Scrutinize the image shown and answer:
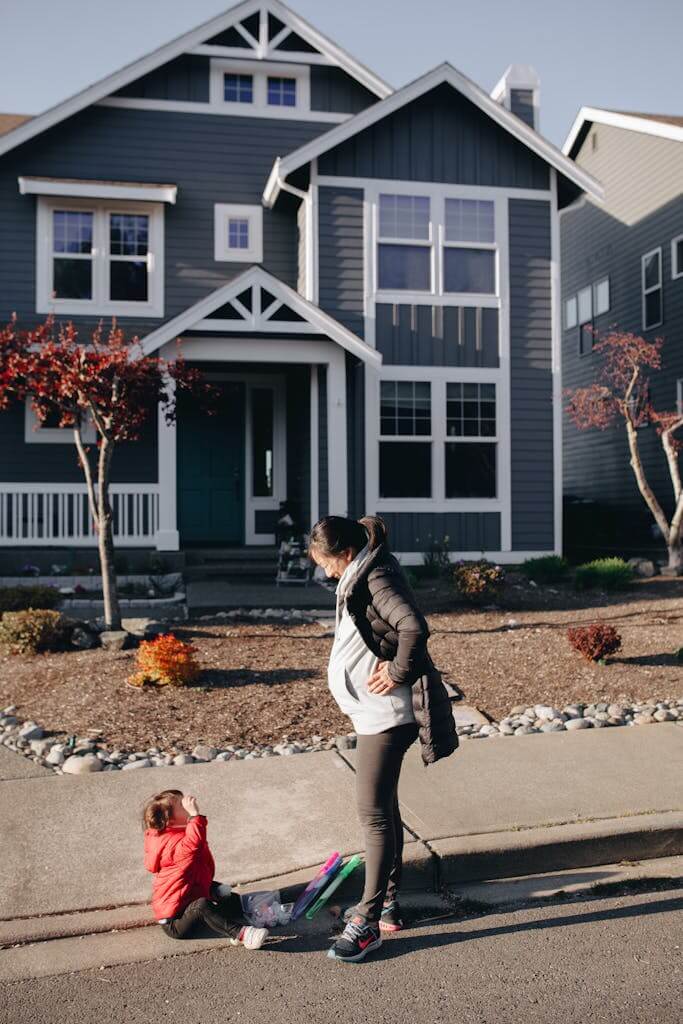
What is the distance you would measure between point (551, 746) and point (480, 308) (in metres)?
10.4

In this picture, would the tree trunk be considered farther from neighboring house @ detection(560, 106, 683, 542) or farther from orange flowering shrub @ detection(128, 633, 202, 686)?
neighboring house @ detection(560, 106, 683, 542)

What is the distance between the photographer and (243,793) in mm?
5684

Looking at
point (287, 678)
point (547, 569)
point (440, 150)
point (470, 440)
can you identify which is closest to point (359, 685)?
point (287, 678)

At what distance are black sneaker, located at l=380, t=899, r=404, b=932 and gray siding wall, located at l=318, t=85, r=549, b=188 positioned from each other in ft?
42.8

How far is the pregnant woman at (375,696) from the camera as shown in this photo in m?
3.99

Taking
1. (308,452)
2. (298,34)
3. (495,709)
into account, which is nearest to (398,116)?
(298,34)

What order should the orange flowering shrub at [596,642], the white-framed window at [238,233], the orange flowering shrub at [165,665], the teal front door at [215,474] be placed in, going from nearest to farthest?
the orange flowering shrub at [165,665] < the orange flowering shrub at [596,642] < the white-framed window at [238,233] < the teal front door at [215,474]

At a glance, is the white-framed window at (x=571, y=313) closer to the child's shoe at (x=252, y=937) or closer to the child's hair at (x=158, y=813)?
the child's hair at (x=158, y=813)

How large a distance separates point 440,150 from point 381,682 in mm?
13504

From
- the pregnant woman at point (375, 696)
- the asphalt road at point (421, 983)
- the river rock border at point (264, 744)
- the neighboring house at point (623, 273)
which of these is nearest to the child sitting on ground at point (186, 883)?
the asphalt road at point (421, 983)

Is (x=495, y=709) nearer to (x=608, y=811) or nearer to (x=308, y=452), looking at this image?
(x=608, y=811)

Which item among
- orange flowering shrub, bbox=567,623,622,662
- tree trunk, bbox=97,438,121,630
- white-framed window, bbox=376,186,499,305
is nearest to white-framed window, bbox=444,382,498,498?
white-framed window, bbox=376,186,499,305

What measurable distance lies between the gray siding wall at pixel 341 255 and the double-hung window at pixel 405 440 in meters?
1.16

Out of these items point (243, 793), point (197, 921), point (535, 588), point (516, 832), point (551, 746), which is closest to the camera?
point (197, 921)
